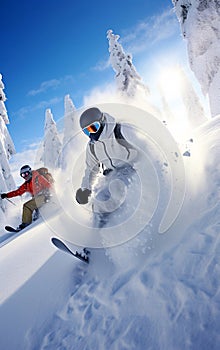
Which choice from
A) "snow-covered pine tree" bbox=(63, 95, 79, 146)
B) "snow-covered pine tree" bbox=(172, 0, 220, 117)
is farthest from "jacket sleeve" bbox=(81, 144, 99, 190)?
"snow-covered pine tree" bbox=(63, 95, 79, 146)

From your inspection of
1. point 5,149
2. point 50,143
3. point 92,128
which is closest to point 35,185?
point 92,128

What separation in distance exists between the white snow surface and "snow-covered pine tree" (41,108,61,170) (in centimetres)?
2855

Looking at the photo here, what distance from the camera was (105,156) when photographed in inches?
133

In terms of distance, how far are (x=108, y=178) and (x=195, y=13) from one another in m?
15.4

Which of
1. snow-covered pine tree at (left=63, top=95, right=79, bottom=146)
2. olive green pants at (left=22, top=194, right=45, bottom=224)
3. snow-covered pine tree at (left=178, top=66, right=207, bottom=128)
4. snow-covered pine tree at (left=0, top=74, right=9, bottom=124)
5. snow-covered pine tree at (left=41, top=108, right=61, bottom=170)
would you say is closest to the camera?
olive green pants at (left=22, top=194, right=45, bottom=224)

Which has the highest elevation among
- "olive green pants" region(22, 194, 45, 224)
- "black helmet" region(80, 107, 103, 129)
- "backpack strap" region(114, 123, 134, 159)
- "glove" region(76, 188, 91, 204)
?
"black helmet" region(80, 107, 103, 129)

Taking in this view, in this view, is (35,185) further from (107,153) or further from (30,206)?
(107,153)

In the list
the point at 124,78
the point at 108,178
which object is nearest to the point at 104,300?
the point at 108,178

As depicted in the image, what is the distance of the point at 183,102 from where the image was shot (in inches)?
1400

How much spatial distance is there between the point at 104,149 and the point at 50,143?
29.9 meters

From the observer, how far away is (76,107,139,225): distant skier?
3.14m

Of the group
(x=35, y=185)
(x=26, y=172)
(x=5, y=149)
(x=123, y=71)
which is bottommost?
(x=35, y=185)

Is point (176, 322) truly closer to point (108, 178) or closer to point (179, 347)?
point (179, 347)

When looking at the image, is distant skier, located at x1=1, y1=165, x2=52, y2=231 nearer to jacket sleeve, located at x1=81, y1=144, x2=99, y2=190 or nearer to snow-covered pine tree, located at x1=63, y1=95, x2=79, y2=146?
jacket sleeve, located at x1=81, y1=144, x2=99, y2=190
